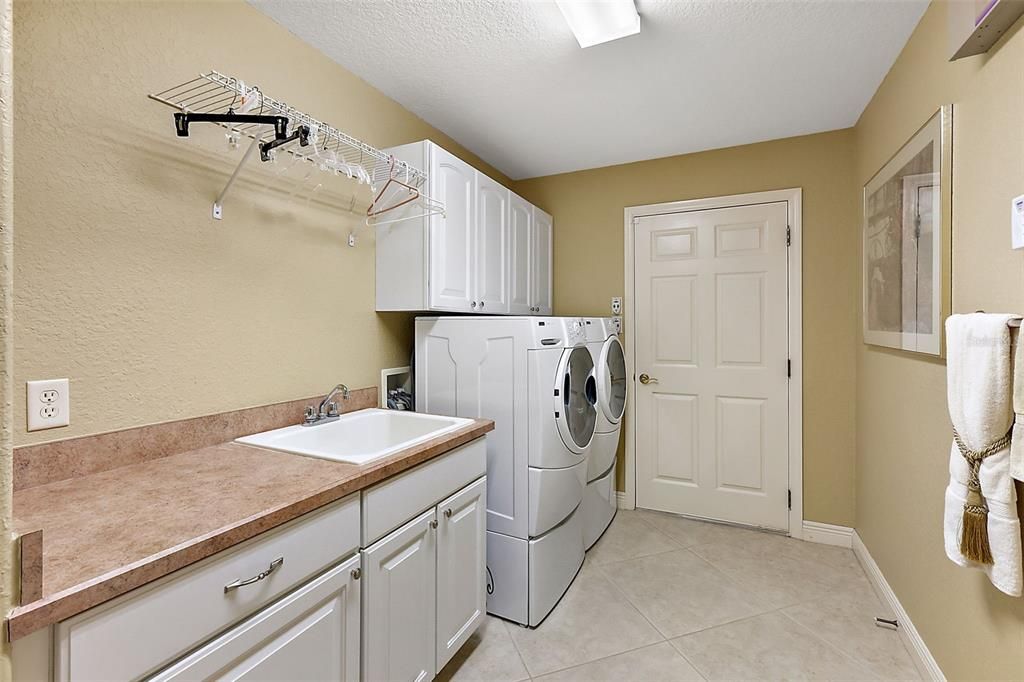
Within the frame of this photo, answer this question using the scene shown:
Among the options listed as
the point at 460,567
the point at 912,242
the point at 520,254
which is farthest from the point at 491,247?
the point at 912,242

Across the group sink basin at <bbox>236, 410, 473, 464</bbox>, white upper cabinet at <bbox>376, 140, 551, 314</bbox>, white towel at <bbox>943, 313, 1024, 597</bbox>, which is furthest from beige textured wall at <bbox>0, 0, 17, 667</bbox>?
white towel at <bbox>943, 313, 1024, 597</bbox>

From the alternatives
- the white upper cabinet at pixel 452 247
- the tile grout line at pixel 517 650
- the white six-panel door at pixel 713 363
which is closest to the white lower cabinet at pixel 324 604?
the tile grout line at pixel 517 650

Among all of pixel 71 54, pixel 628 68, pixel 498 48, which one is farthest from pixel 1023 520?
pixel 71 54

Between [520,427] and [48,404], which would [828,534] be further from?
[48,404]

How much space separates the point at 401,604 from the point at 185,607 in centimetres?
70

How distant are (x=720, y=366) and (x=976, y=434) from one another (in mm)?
1870

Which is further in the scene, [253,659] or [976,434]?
[976,434]

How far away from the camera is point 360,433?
1.95 metres

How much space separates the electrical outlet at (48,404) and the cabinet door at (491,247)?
1.61 metres

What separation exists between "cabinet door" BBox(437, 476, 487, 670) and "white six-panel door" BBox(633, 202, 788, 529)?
5.67 ft

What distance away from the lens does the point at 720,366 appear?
3.02 meters

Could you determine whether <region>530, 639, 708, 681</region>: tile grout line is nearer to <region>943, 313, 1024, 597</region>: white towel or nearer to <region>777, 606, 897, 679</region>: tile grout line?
<region>777, 606, 897, 679</region>: tile grout line

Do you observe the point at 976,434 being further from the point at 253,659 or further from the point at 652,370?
the point at 652,370

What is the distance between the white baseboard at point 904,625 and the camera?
164 cm
